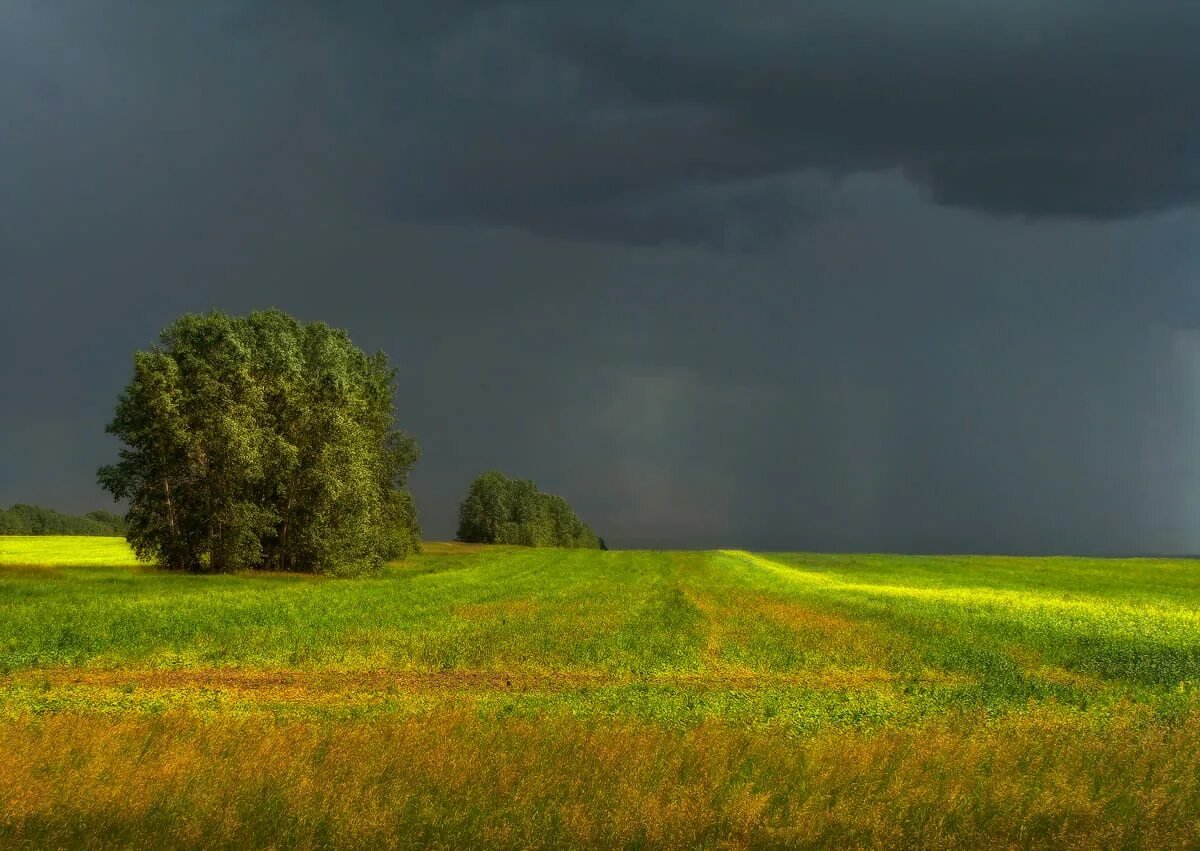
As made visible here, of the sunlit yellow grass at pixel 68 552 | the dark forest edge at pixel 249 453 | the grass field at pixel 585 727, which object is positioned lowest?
the sunlit yellow grass at pixel 68 552

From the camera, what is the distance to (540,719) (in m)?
14.8

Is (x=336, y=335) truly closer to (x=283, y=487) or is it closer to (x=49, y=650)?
(x=283, y=487)

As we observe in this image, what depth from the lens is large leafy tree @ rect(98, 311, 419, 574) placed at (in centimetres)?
5447

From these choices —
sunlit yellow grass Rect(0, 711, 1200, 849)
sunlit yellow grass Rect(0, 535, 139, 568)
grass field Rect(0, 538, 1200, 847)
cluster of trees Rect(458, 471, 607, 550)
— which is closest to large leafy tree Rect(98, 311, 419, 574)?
sunlit yellow grass Rect(0, 535, 139, 568)

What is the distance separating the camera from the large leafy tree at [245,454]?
54469 mm

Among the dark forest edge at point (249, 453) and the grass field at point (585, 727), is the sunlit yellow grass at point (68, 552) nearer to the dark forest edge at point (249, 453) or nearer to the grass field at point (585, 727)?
the dark forest edge at point (249, 453)

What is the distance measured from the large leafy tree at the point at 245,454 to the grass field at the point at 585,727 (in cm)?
2049

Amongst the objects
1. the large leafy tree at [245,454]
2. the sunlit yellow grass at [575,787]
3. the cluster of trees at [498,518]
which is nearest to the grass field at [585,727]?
the sunlit yellow grass at [575,787]

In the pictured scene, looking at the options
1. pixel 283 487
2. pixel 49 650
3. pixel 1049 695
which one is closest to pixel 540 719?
pixel 1049 695

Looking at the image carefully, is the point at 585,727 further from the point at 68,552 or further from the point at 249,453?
the point at 68,552

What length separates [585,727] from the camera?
14.0 metres

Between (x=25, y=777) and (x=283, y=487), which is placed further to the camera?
(x=283, y=487)

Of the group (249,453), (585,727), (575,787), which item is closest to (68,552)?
(249,453)

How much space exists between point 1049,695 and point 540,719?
12.6m
